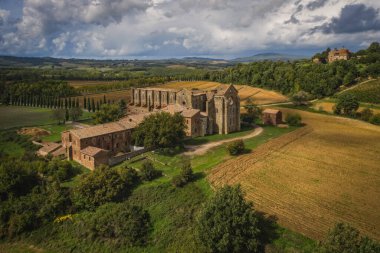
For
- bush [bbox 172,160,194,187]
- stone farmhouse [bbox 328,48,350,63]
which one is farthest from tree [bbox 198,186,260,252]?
stone farmhouse [bbox 328,48,350,63]

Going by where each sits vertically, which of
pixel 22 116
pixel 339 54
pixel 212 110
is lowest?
pixel 22 116

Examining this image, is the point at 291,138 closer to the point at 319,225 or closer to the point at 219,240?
the point at 319,225

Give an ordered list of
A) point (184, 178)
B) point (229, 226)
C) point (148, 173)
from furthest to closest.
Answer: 1. point (148, 173)
2. point (184, 178)
3. point (229, 226)

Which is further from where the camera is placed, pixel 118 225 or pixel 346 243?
pixel 118 225

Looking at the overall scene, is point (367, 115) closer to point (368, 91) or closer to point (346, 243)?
point (368, 91)

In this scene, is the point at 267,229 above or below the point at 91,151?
below

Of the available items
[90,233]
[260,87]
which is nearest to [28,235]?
[90,233]

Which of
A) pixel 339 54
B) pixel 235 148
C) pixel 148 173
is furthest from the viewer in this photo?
pixel 339 54

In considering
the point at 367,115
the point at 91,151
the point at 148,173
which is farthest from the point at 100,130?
the point at 367,115
